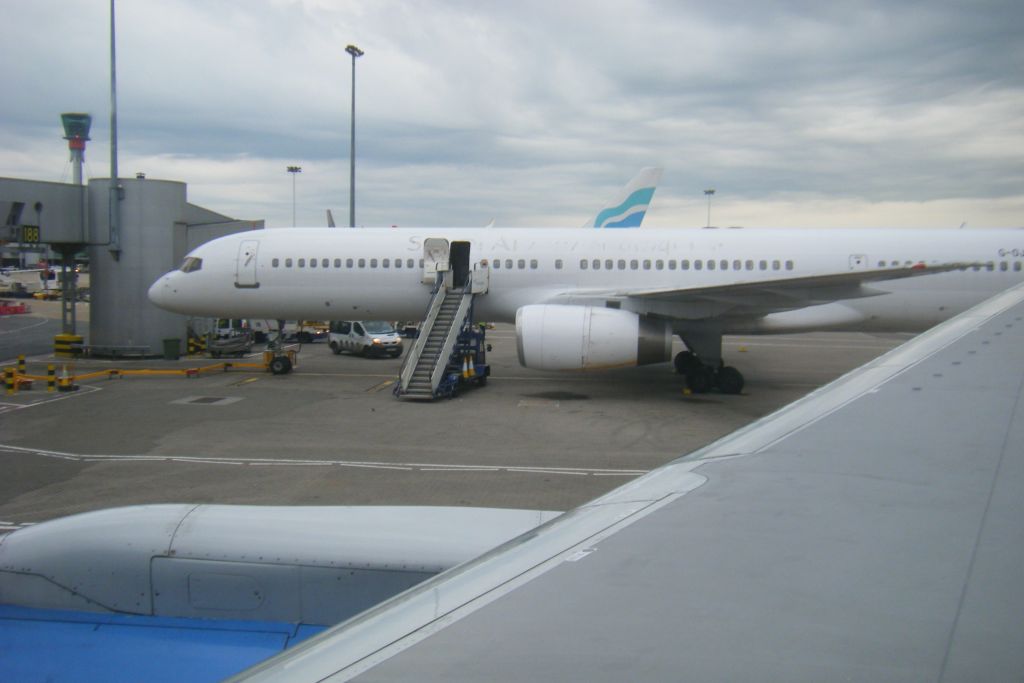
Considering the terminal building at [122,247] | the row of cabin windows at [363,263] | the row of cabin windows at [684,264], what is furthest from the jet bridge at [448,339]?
the terminal building at [122,247]

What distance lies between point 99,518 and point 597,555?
2709 millimetres

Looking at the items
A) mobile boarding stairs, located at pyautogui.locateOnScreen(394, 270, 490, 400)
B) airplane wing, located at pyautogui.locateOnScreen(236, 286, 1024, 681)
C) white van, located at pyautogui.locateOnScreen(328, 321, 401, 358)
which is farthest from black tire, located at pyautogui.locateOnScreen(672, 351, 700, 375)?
airplane wing, located at pyautogui.locateOnScreen(236, 286, 1024, 681)

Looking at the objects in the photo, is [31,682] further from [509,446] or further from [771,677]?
[509,446]

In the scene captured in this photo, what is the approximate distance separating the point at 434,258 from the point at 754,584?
15.6m

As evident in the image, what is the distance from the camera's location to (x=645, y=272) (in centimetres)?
1677

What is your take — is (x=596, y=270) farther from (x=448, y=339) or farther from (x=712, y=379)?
(x=448, y=339)

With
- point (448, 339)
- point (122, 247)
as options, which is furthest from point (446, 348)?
point (122, 247)

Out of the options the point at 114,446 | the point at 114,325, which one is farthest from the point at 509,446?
the point at 114,325

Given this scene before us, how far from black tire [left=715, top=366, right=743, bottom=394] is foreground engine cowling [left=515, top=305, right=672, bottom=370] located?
6.66ft

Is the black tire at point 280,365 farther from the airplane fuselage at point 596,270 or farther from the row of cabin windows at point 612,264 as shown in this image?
the row of cabin windows at point 612,264

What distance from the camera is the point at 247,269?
1762 centimetres

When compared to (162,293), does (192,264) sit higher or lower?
higher

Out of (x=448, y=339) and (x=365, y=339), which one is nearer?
(x=448, y=339)

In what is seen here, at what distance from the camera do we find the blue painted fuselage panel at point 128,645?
299 cm
